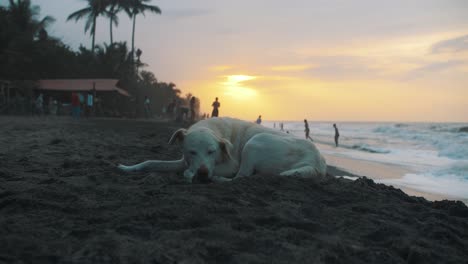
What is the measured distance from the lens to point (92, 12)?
129ft

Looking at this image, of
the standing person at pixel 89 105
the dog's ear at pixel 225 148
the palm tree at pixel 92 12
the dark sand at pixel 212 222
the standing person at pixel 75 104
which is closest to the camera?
the dark sand at pixel 212 222

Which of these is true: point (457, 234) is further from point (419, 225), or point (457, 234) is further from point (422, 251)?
point (422, 251)

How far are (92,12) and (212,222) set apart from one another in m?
41.9

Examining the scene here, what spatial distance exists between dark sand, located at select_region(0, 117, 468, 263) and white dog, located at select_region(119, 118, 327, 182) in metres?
0.31

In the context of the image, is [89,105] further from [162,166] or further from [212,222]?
[212,222]

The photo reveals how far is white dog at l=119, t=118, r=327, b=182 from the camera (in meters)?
4.31

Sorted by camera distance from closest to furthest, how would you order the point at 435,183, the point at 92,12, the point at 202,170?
the point at 202,170 → the point at 435,183 → the point at 92,12

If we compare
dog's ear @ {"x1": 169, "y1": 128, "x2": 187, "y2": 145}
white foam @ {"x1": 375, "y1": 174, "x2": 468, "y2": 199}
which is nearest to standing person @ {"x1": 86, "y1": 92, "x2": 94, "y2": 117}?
white foam @ {"x1": 375, "y1": 174, "x2": 468, "y2": 199}

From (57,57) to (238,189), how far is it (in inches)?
1375

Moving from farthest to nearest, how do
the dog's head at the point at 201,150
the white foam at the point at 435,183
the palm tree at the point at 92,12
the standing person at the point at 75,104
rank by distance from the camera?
the palm tree at the point at 92,12, the standing person at the point at 75,104, the white foam at the point at 435,183, the dog's head at the point at 201,150

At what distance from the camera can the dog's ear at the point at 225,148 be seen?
4512 millimetres

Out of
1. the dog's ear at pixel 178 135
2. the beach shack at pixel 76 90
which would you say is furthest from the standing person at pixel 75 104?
the dog's ear at pixel 178 135

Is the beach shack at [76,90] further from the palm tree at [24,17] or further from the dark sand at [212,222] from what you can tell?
the dark sand at [212,222]

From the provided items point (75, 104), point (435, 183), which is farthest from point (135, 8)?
point (435, 183)
